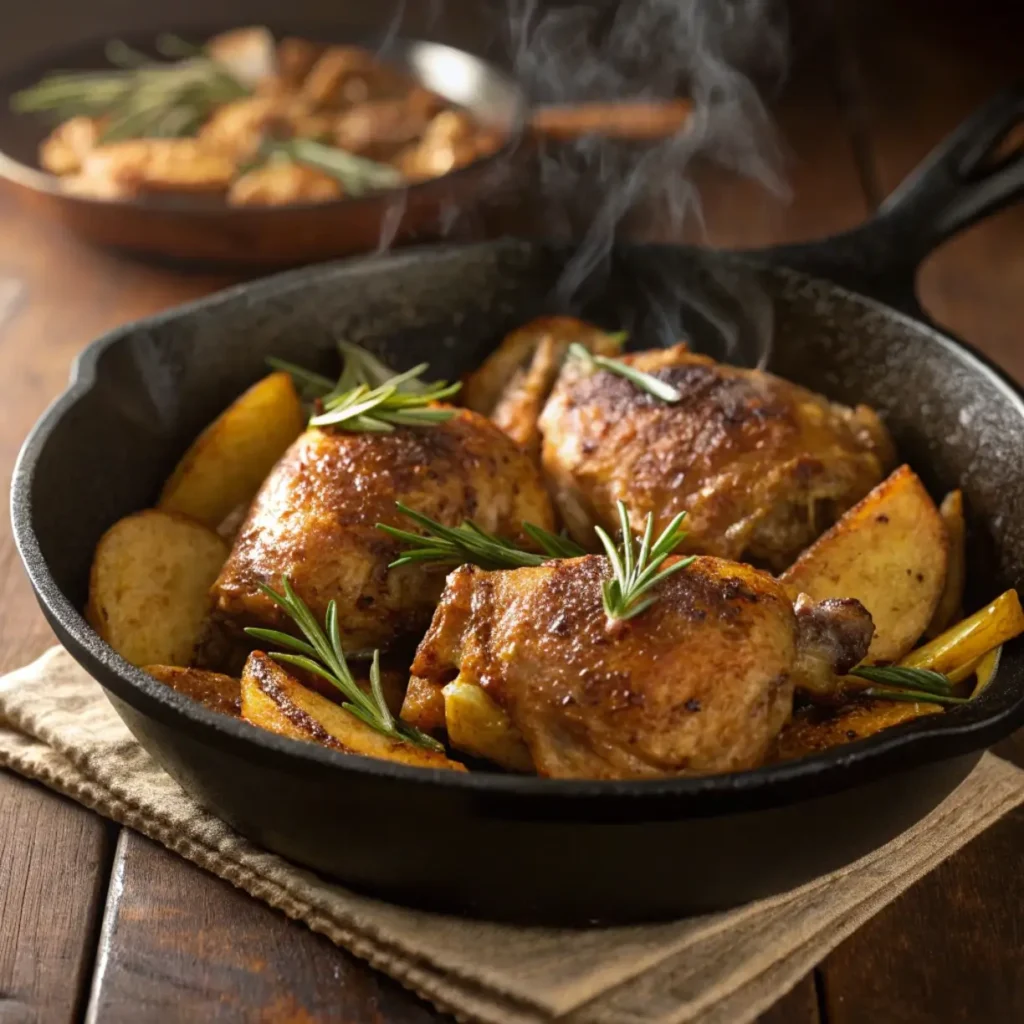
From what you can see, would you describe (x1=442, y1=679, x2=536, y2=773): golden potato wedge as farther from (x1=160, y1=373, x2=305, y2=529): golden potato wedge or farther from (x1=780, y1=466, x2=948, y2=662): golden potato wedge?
(x1=160, y1=373, x2=305, y2=529): golden potato wedge

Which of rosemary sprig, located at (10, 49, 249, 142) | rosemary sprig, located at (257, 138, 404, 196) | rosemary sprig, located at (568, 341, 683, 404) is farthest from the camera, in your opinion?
rosemary sprig, located at (10, 49, 249, 142)

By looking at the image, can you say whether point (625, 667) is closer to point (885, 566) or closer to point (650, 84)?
point (885, 566)

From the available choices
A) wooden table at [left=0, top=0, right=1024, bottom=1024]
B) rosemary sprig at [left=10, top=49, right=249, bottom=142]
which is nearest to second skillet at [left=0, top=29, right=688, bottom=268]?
rosemary sprig at [left=10, top=49, right=249, bottom=142]

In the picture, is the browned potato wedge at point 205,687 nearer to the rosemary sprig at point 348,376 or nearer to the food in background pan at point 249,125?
the rosemary sprig at point 348,376

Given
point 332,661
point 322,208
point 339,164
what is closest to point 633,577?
point 332,661

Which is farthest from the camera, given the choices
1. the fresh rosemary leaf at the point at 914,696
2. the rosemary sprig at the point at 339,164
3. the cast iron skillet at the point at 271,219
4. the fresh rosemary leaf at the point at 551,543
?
the rosemary sprig at the point at 339,164

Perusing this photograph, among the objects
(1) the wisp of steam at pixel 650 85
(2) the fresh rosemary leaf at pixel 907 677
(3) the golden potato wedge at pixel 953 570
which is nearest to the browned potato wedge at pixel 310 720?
(2) the fresh rosemary leaf at pixel 907 677
